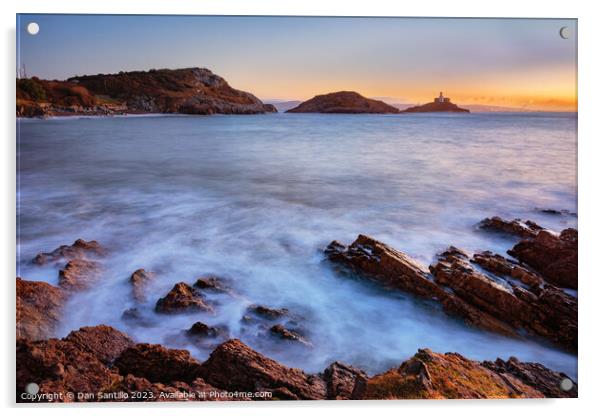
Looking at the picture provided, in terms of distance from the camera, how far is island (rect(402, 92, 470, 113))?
387 centimetres

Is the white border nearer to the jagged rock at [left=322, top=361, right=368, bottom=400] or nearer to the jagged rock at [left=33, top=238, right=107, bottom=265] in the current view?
the jagged rock at [left=322, top=361, right=368, bottom=400]

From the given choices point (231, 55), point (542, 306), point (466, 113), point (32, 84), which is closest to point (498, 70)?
point (466, 113)

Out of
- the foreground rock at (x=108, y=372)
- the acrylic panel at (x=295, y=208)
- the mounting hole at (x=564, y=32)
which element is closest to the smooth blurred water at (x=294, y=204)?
the acrylic panel at (x=295, y=208)

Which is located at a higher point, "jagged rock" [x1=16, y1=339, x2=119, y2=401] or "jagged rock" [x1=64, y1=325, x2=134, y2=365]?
"jagged rock" [x1=64, y1=325, x2=134, y2=365]

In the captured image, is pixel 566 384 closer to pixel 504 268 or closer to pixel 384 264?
pixel 504 268

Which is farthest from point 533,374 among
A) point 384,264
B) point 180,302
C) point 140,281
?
point 140,281

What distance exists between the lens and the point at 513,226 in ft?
12.3

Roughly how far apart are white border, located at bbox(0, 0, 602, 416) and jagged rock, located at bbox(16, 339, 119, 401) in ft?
0.63

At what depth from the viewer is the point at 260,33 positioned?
3.58m

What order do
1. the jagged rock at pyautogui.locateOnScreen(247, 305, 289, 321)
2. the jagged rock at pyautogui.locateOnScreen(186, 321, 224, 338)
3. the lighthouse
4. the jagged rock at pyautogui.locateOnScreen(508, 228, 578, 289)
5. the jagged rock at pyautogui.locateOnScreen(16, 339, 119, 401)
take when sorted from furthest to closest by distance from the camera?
the lighthouse, the jagged rock at pyautogui.locateOnScreen(508, 228, 578, 289), the jagged rock at pyautogui.locateOnScreen(247, 305, 289, 321), the jagged rock at pyautogui.locateOnScreen(186, 321, 224, 338), the jagged rock at pyautogui.locateOnScreen(16, 339, 119, 401)

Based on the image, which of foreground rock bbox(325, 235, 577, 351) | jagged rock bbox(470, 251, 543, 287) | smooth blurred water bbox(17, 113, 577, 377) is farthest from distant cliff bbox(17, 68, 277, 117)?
jagged rock bbox(470, 251, 543, 287)

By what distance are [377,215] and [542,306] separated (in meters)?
1.40

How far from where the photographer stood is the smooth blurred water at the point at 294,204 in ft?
10.9

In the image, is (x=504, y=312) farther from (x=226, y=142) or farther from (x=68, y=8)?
(x=68, y=8)
